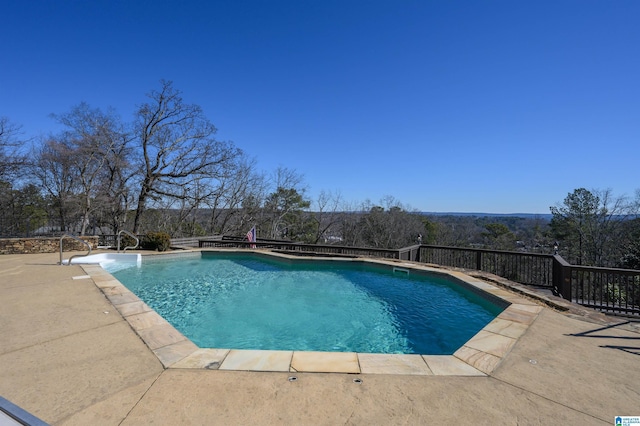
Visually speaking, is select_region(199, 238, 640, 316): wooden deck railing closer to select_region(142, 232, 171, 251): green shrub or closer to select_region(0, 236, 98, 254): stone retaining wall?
select_region(142, 232, 171, 251): green shrub

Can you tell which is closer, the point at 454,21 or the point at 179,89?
the point at 454,21

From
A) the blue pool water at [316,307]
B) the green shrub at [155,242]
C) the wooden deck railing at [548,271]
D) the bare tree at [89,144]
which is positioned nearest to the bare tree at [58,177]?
the bare tree at [89,144]

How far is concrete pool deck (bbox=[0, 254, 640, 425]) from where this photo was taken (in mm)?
1730

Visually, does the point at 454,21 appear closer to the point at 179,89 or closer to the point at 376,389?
the point at 376,389

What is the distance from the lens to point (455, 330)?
13.8ft

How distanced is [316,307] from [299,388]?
3195 mm

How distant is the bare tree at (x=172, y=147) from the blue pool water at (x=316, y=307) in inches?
385

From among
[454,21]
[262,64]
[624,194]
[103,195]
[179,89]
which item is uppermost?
[179,89]

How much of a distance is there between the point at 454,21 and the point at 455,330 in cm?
812

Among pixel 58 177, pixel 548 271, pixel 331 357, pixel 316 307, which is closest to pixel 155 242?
pixel 316 307

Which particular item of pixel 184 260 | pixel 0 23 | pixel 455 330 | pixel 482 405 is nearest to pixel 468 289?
pixel 455 330

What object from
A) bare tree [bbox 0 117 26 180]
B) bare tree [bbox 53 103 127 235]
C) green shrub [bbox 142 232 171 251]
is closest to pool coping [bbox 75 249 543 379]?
green shrub [bbox 142 232 171 251]

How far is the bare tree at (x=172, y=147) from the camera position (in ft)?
53.0

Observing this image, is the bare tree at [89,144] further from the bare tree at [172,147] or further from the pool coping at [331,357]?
the pool coping at [331,357]
